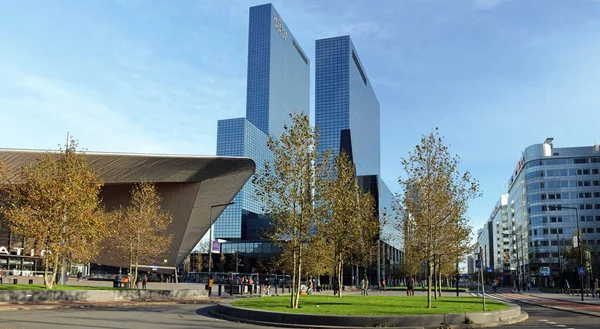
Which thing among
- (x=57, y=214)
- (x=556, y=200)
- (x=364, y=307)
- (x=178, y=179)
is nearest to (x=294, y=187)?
(x=364, y=307)

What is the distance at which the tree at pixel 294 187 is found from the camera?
86.1 feet

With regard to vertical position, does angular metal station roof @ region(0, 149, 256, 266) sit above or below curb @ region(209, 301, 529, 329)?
above

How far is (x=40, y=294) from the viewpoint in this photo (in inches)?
1159

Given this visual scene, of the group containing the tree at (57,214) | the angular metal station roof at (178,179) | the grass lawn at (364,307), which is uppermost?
the angular metal station roof at (178,179)

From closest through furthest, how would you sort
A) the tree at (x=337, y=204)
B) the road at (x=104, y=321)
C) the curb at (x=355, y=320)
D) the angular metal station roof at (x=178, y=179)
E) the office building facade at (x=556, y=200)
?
1. the road at (x=104, y=321)
2. the curb at (x=355, y=320)
3. the tree at (x=337, y=204)
4. the angular metal station roof at (x=178, y=179)
5. the office building facade at (x=556, y=200)

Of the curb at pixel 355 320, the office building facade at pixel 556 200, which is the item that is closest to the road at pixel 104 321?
the curb at pixel 355 320

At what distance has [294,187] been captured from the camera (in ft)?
86.5

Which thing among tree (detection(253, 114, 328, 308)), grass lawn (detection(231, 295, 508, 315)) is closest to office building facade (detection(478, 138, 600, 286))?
grass lawn (detection(231, 295, 508, 315))

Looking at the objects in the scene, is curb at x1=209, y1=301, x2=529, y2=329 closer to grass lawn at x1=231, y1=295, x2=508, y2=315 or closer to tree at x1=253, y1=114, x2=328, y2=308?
grass lawn at x1=231, y1=295, x2=508, y2=315

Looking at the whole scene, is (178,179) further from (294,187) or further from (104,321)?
(104,321)

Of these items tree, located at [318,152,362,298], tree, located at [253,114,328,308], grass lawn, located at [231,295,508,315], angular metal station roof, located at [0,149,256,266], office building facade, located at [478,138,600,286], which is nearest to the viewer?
grass lawn, located at [231,295,508,315]

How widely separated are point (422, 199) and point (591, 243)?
122756 mm

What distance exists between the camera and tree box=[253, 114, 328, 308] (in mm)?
26234

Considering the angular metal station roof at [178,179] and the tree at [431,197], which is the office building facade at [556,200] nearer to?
the angular metal station roof at [178,179]
